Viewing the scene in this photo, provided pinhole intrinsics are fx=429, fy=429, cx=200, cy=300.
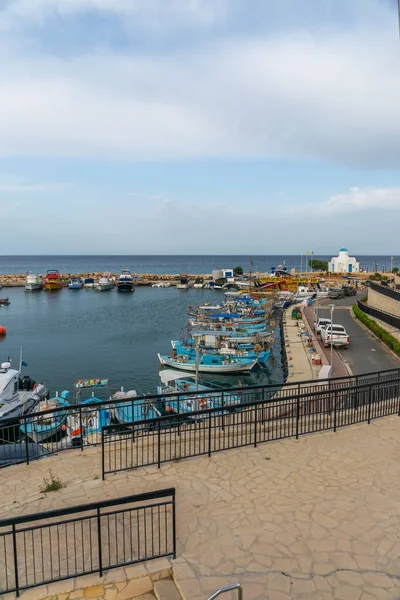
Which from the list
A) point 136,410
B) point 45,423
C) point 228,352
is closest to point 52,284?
point 228,352

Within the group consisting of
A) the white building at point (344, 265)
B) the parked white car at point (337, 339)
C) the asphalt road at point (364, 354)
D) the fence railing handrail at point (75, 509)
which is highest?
the white building at point (344, 265)

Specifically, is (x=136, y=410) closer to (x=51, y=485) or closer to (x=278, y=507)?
(x=51, y=485)

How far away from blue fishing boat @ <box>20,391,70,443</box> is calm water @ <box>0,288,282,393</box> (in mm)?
7714

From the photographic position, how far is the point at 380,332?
108ft

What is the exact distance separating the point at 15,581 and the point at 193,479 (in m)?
3.39

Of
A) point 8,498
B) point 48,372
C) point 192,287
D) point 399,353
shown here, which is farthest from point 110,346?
point 192,287

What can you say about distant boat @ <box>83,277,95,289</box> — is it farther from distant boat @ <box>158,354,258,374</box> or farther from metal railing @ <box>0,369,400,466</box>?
metal railing @ <box>0,369,400,466</box>

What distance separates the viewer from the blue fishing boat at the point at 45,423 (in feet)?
29.5

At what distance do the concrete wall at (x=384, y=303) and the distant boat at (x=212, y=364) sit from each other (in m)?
12.0

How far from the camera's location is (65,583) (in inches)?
204

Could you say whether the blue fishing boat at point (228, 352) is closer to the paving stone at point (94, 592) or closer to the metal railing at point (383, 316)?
the metal railing at point (383, 316)

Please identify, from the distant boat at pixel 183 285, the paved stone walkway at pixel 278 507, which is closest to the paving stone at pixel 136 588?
the paved stone walkway at pixel 278 507

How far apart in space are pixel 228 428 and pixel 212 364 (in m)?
22.2

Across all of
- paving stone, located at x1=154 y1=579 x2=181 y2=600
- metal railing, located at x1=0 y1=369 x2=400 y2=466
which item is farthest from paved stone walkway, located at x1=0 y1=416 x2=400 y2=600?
metal railing, located at x1=0 y1=369 x2=400 y2=466
